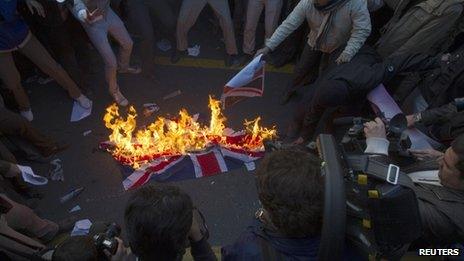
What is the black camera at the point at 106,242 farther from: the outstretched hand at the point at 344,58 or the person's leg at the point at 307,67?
the person's leg at the point at 307,67

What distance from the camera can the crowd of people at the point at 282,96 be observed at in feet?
7.75

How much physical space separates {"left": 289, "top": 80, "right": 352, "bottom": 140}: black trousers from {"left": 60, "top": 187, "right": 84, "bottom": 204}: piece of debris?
2785 mm

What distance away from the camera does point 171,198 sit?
2582 mm

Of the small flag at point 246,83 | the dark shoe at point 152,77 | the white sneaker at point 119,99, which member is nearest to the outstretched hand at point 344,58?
the small flag at point 246,83

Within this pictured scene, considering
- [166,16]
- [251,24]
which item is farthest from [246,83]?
[166,16]

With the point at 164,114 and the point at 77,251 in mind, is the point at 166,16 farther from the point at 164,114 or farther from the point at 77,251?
the point at 77,251

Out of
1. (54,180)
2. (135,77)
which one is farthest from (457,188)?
(135,77)

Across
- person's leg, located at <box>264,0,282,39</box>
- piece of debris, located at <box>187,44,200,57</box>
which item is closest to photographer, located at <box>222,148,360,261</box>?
person's leg, located at <box>264,0,282,39</box>

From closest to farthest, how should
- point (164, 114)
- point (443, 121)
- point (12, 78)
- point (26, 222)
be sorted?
1. point (26, 222)
2. point (443, 121)
3. point (12, 78)
4. point (164, 114)

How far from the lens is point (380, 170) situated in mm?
2104

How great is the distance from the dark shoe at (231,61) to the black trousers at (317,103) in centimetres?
169

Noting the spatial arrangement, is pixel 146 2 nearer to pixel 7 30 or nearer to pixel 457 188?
pixel 7 30

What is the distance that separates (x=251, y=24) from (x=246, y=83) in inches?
71.7

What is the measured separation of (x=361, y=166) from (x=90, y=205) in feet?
12.0
